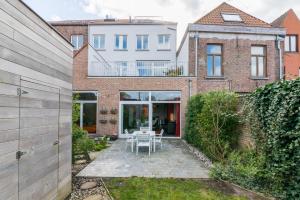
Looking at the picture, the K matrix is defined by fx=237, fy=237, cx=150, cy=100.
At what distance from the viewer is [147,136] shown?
9.14 meters

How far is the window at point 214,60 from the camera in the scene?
14289mm

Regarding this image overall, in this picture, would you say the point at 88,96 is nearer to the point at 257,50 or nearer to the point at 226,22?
the point at 226,22

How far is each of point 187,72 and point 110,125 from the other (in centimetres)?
552

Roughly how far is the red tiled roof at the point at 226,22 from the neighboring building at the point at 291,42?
263 inches

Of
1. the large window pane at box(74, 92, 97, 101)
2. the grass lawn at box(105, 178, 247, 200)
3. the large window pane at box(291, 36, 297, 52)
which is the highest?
the large window pane at box(291, 36, 297, 52)

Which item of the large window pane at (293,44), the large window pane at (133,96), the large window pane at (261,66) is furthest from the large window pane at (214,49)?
the large window pane at (293,44)

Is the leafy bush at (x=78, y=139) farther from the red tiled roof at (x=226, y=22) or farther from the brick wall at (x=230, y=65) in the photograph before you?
the red tiled roof at (x=226, y=22)

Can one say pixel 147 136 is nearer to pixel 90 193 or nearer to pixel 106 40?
pixel 90 193

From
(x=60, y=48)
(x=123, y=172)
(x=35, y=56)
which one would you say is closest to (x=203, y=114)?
(x=123, y=172)

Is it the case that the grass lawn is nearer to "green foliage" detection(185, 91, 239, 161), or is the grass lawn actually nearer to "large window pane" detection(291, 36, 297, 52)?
"green foliage" detection(185, 91, 239, 161)

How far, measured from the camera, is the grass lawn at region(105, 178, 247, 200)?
15.6 feet

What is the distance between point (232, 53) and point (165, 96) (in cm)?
481

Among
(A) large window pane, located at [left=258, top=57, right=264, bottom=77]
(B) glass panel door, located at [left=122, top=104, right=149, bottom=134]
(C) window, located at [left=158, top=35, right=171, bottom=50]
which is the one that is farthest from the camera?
(C) window, located at [left=158, top=35, right=171, bottom=50]

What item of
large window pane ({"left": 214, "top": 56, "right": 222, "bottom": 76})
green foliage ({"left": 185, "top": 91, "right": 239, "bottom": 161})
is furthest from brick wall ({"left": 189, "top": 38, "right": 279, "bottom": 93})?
green foliage ({"left": 185, "top": 91, "right": 239, "bottom": 161})
